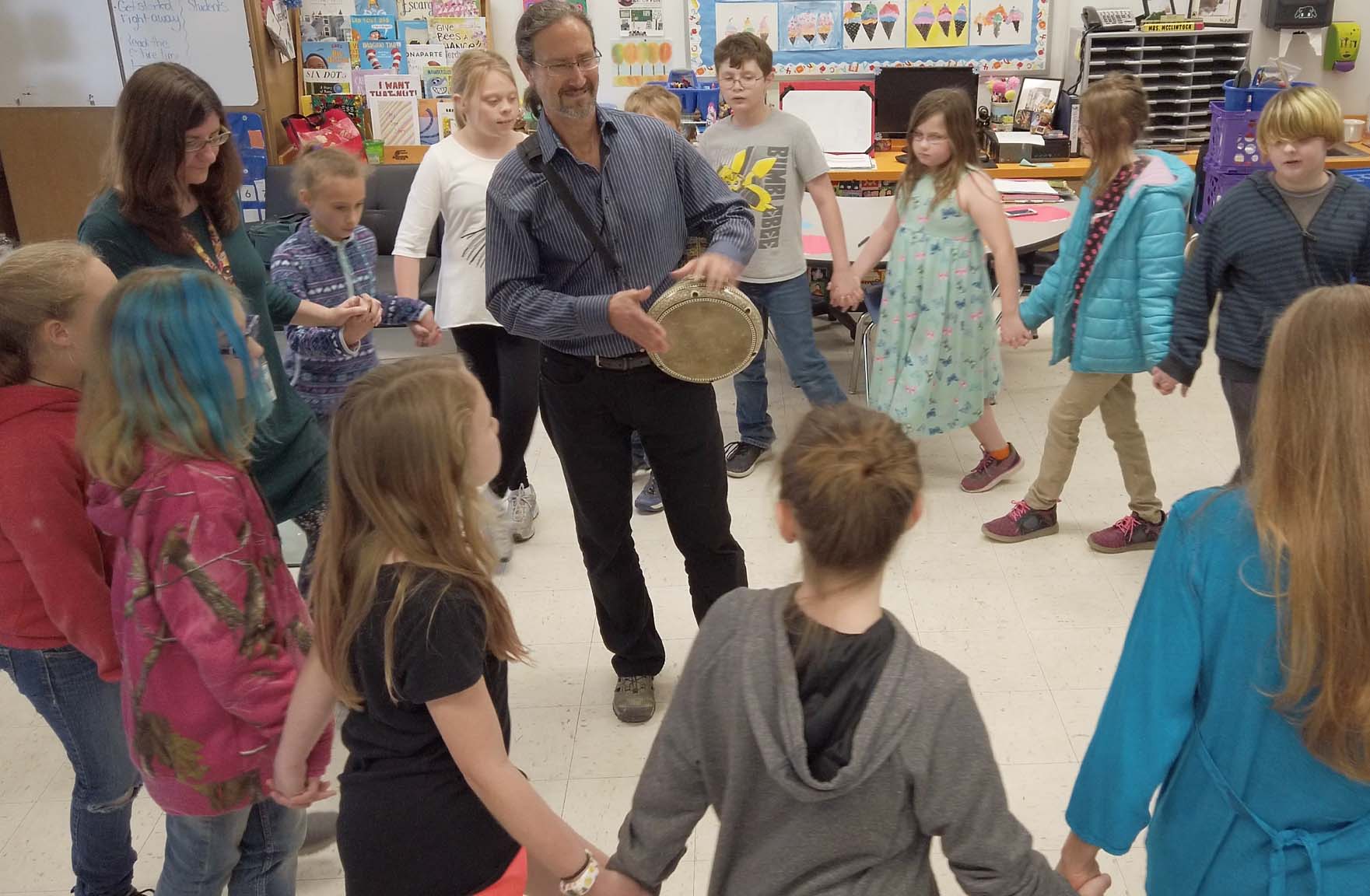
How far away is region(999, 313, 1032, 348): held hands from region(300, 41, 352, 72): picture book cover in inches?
156

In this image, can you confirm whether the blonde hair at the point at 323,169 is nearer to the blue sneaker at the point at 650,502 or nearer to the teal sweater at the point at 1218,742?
the blue sneaker at the point at 650,502

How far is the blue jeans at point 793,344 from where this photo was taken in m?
3.87

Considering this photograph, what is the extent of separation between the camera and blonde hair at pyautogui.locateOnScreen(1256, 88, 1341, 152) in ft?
8.49

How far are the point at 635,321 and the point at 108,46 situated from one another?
4523 millimetres

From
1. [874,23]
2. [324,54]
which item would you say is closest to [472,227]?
[324,54]

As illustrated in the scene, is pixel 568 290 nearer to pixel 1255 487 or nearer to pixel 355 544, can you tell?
pixel 355 544

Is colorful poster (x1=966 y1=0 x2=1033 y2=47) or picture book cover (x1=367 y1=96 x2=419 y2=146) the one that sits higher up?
colorful poster (x1=966 y1=0 x2=1033 y2=47)

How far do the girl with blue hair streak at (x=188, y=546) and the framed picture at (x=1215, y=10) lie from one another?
557 cm

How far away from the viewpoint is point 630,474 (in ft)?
8.55

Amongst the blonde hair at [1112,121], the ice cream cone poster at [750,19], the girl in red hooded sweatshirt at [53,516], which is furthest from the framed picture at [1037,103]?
the girl in red hooded sweatshirt at [53,516]

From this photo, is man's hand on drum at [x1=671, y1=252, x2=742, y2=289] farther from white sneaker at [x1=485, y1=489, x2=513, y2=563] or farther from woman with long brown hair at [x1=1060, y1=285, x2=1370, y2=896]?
white sneaker at [x1=485, y1=489, x2=513, y2=563]

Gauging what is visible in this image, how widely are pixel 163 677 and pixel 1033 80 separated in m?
5.36

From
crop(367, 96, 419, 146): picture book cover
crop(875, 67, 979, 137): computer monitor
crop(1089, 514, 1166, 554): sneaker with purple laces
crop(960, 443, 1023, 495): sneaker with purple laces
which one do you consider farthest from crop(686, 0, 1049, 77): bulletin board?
crop(1089, 514, 1166, 554): sneaker with purple laces

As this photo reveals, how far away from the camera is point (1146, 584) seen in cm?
142
